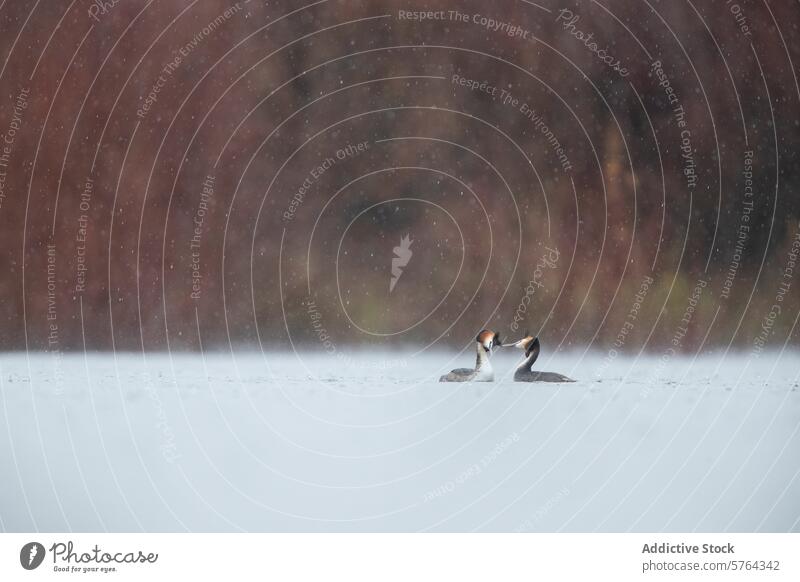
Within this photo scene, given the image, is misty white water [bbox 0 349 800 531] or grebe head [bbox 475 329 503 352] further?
grebe head [bbox 475 329 503 352]

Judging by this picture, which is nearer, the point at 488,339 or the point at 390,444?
the point at 390,444

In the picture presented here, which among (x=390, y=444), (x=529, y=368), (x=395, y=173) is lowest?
(x=390, y=444)

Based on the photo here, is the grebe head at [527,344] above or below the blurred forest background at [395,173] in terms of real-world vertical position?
below

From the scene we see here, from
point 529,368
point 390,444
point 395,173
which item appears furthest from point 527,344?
point 395,173

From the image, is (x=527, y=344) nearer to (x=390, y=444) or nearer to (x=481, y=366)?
(x=481, y=366)

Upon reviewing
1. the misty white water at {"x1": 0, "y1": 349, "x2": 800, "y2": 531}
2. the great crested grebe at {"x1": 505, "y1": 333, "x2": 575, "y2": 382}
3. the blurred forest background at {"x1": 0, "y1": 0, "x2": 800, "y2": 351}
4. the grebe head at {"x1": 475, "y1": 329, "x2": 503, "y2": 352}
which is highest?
the blurred forest background at {"x1": 0, "y1": 0, "x2": 800, "y2": 351}

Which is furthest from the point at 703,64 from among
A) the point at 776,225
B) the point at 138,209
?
the point at 138,209

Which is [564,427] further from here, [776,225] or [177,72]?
[177,72]

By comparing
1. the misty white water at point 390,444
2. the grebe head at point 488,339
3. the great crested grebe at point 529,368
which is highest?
the grebe head at point 488,339
